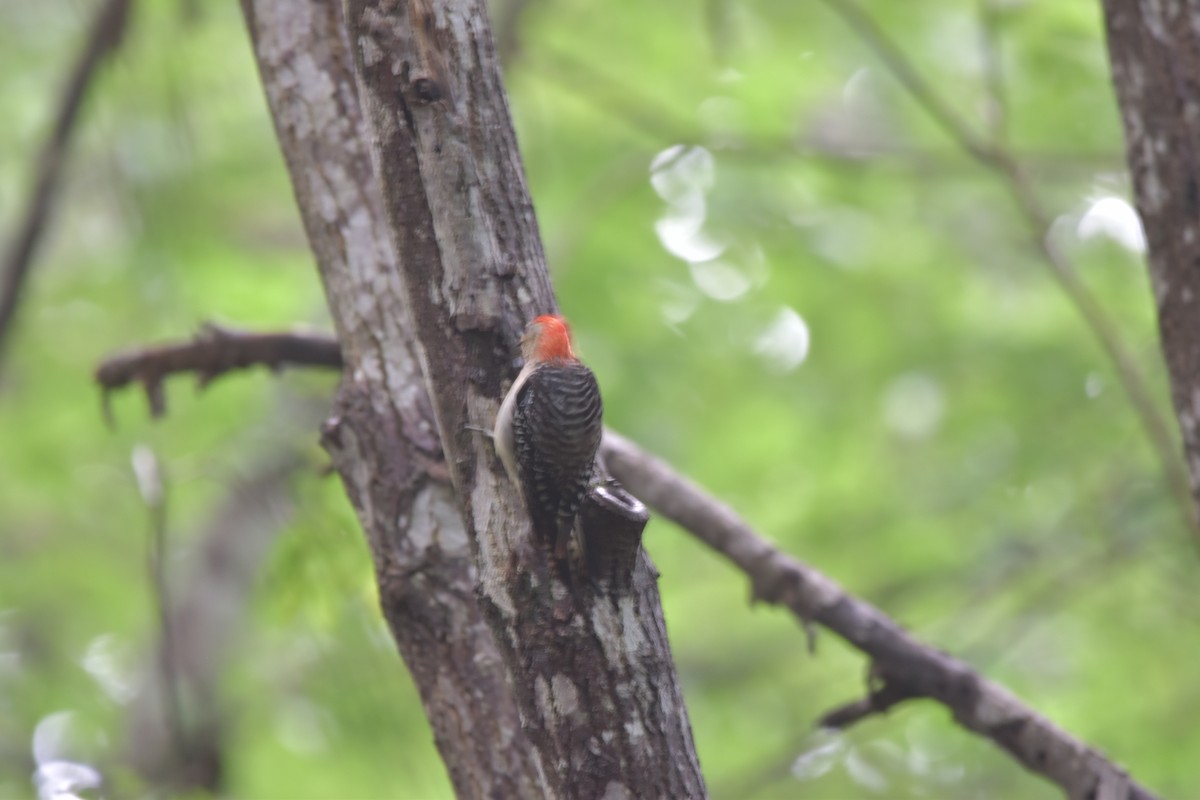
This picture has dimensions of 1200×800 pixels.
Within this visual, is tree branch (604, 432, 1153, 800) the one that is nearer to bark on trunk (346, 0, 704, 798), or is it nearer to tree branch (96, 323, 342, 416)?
tree branch (96, 323, 342, 416)

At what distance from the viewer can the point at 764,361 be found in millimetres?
7672

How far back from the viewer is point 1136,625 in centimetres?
647

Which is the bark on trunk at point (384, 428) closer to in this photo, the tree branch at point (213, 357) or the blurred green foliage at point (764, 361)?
the tree branch at point (213, 357)

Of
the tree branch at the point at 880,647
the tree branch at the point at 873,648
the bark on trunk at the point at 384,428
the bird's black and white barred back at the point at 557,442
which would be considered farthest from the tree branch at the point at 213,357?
the bird's black and white barred back at the point at 557,442

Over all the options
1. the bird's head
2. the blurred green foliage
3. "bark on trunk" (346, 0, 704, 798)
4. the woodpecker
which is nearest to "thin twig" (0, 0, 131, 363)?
the blurred green foliage

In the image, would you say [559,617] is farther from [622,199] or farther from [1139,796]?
[622,199]

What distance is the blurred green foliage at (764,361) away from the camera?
629 cm

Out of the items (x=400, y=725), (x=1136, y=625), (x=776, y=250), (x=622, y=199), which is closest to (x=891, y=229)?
(x=776, y=250)

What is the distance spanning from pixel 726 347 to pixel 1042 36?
2510 millimetres

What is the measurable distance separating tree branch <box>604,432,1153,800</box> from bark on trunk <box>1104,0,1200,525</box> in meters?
0.79

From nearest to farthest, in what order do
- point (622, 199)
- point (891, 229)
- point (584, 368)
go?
point (584, 368)
point (622, 199)
point (891, 229)

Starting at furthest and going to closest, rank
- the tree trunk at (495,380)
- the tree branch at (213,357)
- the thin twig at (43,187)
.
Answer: the thin twig at (43,187)
the tree branch at (213,357)
the tree trunk at (495,380)

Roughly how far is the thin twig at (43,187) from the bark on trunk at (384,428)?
2.67 metres

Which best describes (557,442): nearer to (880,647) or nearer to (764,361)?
(880,647)
